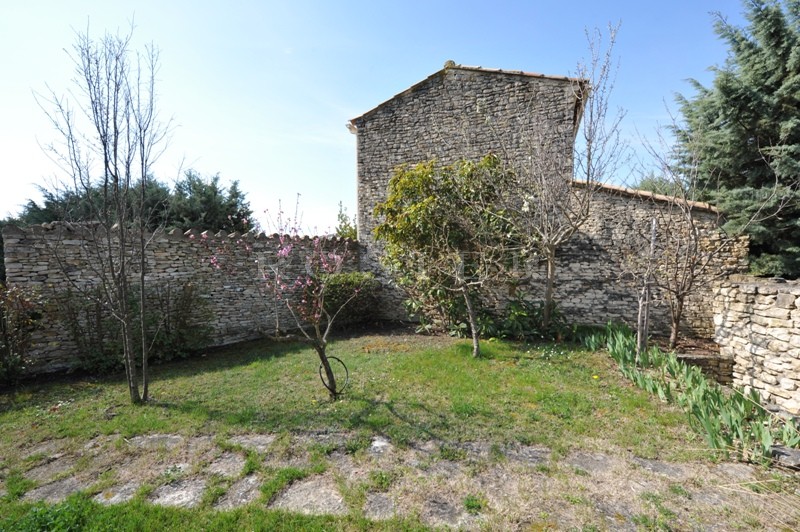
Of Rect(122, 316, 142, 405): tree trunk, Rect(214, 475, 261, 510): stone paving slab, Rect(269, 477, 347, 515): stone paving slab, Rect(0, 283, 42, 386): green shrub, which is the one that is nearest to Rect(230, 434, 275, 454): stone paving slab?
Rect(214, 475, 261, 510): stone paving slab

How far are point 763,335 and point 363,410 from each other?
6514mm

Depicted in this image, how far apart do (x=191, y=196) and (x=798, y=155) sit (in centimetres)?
1981

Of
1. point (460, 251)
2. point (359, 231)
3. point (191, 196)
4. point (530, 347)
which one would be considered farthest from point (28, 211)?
point (530, 347)

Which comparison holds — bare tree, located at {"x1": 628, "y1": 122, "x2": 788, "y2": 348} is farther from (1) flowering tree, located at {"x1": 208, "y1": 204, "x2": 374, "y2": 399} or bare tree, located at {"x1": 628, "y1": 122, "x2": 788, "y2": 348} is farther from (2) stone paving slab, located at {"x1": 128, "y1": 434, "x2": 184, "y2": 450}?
(2) stone paving slab, located at {"x1": 128, "y1": 434, "x2": 184, "y2": 450}

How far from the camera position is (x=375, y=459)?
11.4 ft

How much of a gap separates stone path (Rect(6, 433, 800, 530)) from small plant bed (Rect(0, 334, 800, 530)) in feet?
0.05

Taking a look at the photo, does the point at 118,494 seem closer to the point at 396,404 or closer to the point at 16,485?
the point at 16,485

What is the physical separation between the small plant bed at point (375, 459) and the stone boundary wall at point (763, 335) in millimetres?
2254

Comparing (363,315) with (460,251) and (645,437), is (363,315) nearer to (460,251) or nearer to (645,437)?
(460,251)

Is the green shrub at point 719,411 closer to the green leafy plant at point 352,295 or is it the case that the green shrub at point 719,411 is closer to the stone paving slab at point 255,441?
the stone paving slab at point 255,441

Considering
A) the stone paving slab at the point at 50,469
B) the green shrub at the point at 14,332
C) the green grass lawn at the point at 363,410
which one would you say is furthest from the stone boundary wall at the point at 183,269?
the stone paving slab at the point at 50,469

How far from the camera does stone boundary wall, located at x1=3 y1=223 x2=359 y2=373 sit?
6.36m

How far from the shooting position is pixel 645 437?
383 cm

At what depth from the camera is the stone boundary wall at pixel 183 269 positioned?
6.36m
